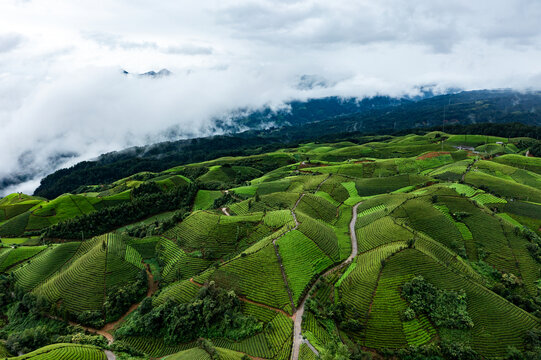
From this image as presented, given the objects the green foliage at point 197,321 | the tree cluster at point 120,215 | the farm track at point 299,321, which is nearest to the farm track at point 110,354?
the green foliage at point 197,321

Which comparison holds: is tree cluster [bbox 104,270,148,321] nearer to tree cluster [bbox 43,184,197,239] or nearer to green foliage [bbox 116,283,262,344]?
green foliage [bbox 116,283,262,344]

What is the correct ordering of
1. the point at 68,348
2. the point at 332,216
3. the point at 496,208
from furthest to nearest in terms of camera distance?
the point at 332,216
the point at 496,208
the point at 68,348

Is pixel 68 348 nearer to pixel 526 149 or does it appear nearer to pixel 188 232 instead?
pixel 188 232

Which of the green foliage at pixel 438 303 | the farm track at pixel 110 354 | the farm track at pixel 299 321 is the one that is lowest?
the farm track at pixel 110 354

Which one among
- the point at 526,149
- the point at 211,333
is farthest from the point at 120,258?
the point at 526,149

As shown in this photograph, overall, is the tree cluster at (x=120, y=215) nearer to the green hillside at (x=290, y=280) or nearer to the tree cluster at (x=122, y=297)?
the green hillside at (x=290, y=280)

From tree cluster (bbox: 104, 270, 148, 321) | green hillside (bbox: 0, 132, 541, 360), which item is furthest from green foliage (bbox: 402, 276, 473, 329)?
tree cluster (bbox: 104, 270, 148, 321)

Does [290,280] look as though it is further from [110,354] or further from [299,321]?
[110,354]

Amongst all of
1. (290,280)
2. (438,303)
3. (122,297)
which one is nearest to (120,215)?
(122,297)

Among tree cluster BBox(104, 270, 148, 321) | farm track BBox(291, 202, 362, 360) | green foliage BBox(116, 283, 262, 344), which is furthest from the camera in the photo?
tree cluster BBox(104, 270, 148, 321)
